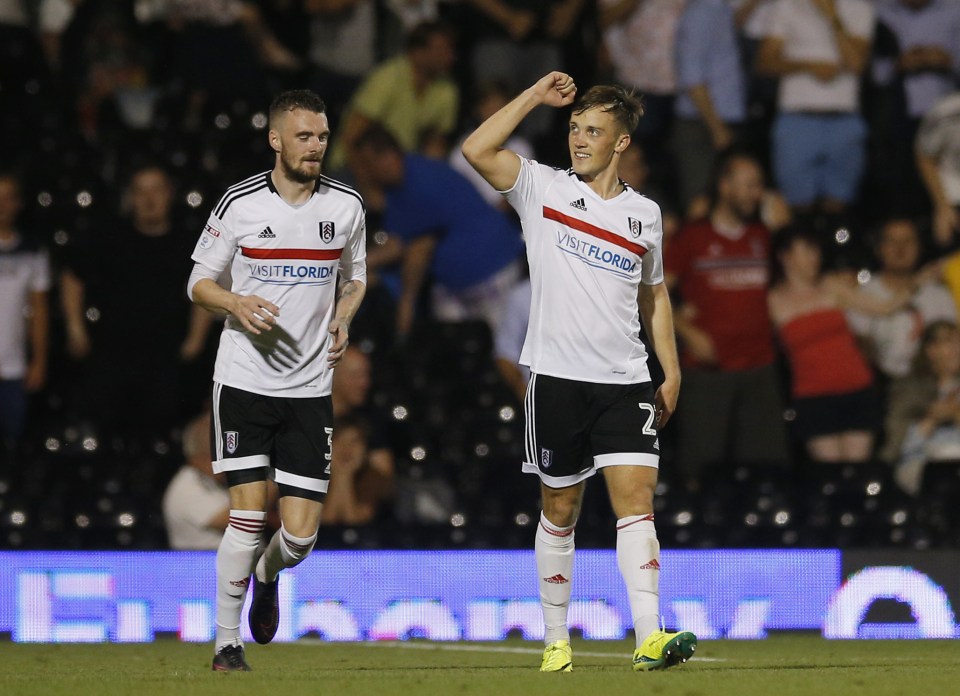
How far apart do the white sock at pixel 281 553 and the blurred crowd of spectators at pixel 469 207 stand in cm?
265

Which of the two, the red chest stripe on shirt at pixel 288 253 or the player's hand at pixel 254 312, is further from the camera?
the red chest stripe on shirt at pixel 288 253

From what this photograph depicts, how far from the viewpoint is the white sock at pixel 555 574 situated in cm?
711

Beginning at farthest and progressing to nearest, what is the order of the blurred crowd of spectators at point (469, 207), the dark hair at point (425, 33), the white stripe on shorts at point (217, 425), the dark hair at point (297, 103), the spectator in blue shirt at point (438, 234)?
the dark hair at point (425, 33)
the spectator in blue shirt at point (438, 234)
the blurred crowd of spectators at point (469, 207)
the white stripe on shorts at point (217, 425)
the dark hair at point (297, 103)

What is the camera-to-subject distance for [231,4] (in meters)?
13.2

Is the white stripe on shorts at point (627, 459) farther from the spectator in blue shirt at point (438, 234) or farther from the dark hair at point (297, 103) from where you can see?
the spectator in blue shirt at point (438, 234)

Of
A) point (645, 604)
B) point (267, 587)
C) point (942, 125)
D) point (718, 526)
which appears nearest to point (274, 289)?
point (267, 587)

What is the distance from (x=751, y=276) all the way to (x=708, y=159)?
178 cm

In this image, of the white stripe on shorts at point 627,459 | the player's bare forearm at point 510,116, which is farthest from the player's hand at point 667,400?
the player's bare forearm at point 510,116

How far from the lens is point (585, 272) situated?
7031mm

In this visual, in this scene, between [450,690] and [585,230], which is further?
[585,230]

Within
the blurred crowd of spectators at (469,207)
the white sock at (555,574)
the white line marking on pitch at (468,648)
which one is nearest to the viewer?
the white sock at (555,574)

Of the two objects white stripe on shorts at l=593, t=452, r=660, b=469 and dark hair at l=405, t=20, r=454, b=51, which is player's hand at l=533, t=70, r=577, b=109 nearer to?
white stripe on shorts at l=593, t=452, r=660, b=469

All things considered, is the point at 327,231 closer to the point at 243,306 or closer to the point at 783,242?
the point at 243,306

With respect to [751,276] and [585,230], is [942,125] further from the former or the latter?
[585,230]
